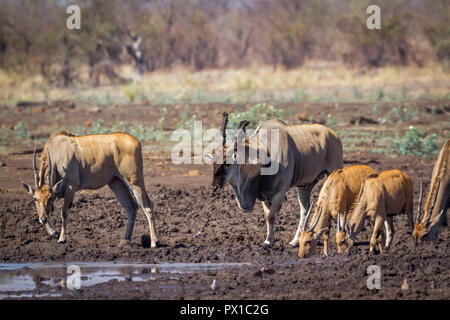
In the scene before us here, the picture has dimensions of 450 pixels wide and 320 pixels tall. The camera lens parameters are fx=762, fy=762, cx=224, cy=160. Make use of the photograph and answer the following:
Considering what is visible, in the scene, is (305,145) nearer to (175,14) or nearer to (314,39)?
(314,39)

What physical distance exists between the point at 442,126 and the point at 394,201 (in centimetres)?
1058

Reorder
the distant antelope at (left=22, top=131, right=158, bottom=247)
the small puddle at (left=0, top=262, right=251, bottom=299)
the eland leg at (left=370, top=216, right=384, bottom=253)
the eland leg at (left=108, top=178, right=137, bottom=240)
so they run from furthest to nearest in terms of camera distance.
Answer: the eland leg at (left=108, top=178, right=137, bottom=240) → the distant antelope at (left=22, top=131, right=158, bottom=247) → the eland leg at (left=370, top=216, right=384, bottom=253) → the small puddle at (left=0, top=262, right=251, bottom=299)

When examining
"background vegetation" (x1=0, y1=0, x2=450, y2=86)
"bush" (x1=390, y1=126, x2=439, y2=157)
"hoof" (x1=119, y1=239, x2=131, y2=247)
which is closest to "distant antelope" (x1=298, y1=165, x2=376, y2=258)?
"hoof" (x1=119, y1=239, x2=131, y2=247)

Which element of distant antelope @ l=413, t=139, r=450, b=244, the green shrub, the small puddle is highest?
the green shrub

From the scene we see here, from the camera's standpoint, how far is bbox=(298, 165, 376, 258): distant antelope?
8711mm

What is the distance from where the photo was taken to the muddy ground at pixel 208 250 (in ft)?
24.4

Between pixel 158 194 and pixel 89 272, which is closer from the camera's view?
pixel 89 272

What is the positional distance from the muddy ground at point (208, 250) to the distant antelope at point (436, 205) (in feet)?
0.56

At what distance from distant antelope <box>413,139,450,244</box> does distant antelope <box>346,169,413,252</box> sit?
29 centimetres

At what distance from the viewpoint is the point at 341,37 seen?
1421 inches

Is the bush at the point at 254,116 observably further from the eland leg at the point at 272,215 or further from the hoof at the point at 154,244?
the hoof at the point at 154,244

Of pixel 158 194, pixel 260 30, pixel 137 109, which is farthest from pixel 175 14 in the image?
pixel 158 194

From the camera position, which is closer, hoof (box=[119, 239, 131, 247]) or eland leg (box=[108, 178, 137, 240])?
hoof (box=[119, 239, 131, 247])

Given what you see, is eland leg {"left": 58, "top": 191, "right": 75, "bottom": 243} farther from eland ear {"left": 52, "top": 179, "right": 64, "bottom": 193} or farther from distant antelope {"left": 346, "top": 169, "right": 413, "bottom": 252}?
distant antelope {"left": 346, "top": 169, "right": 413, "bottom": 252}
